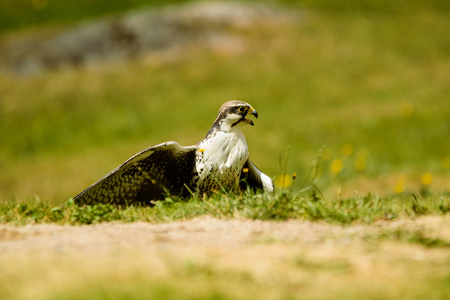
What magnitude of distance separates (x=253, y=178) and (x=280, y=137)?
8075 millimetres

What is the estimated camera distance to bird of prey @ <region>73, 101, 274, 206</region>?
5836mm

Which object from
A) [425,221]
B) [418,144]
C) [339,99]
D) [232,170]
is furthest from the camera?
[339,99]

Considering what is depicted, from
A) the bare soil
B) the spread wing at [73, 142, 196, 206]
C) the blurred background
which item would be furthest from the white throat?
the blurred background

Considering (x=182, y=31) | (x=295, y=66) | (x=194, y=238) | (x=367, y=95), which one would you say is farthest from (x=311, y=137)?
(x=194, y=238)

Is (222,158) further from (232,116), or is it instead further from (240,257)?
(240,257)

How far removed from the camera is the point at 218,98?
56.5 ft

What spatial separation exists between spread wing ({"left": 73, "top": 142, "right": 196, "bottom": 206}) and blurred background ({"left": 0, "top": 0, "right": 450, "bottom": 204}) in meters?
4.54

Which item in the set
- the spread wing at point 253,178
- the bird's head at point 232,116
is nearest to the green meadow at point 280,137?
the spread wing at point 253,178

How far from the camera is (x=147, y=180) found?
6137 mm

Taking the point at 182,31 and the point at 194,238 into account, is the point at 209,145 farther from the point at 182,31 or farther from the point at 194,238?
the point at 182,31

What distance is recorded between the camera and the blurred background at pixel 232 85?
12891 mm

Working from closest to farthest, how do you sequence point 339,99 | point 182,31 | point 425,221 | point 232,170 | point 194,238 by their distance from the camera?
1. point 194,238
2. point 425,221
3. point 232,170
4. point 339,99
5. point 182,31

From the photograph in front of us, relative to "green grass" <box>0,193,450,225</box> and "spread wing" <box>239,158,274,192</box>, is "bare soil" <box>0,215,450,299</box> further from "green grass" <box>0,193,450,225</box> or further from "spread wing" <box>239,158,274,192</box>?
"spread wing" <box>239,158,274,192</box>

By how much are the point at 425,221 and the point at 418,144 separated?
27.7 ft
